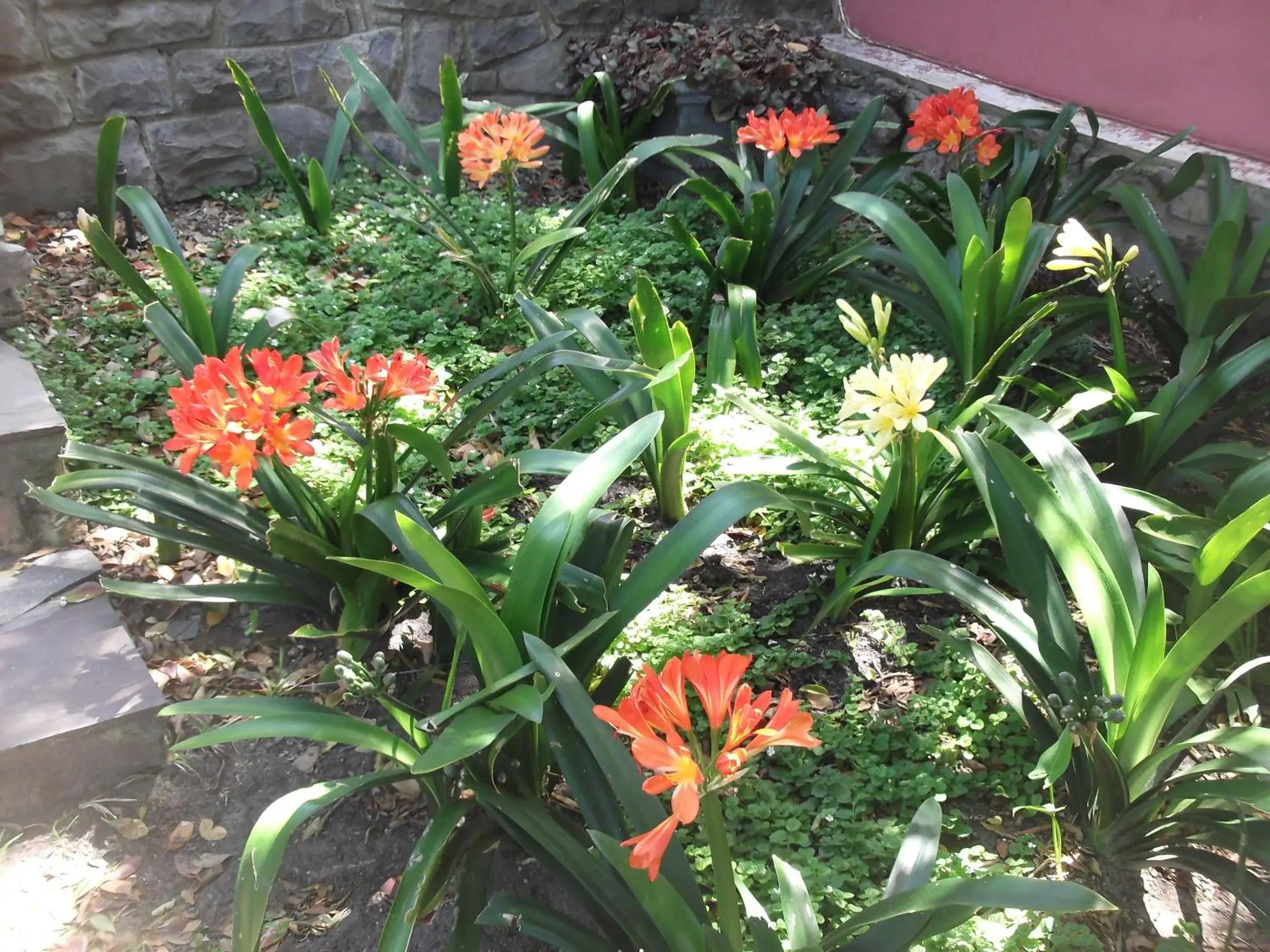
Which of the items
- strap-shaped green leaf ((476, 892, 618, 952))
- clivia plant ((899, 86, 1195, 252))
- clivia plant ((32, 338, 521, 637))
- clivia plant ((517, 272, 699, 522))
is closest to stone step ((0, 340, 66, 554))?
clivia plant ((32, 338, 521, 637))

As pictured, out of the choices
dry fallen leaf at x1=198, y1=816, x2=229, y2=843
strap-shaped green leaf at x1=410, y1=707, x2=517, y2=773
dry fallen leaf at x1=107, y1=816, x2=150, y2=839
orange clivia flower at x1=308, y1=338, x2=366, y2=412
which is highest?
orange clivia flower at x1=308, y1=338, x2=366, y2=412

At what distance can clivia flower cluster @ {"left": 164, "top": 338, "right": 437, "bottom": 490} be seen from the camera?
1.29 metres

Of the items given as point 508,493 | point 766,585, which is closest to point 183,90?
point 508,493

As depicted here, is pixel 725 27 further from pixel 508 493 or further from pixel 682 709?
pixel 682 709

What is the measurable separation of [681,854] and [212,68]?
3.20 m

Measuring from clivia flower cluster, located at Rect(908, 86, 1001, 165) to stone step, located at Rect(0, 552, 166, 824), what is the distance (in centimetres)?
233

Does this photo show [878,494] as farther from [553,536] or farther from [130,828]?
[130,828]

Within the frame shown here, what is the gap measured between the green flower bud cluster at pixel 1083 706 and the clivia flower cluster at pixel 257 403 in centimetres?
107

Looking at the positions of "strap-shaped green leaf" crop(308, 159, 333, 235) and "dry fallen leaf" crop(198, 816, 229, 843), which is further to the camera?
"strap-shaped green leaf" crop(308, 159, 333, 235)

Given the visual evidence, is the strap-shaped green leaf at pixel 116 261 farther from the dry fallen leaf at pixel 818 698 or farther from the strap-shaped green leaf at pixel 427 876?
the dry fallen leaf at pixel 818 698

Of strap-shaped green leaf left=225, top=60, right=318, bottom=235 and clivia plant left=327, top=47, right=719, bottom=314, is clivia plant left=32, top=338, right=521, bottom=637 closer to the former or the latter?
clivia plant left=327, top=47, right=719, bottom=314

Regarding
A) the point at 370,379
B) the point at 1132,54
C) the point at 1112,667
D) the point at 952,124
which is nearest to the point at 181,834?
the point at 370,379

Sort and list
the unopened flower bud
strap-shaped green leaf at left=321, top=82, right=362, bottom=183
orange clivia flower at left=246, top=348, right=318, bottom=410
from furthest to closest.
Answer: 1. strap-shaped green leaf at left=321, top=82, right=362, bottom=183
2. the unopened flower bud
3. orange clivia flower at left=246, top=348, right=318, bottom=410

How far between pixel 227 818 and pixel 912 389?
1.31 meters
